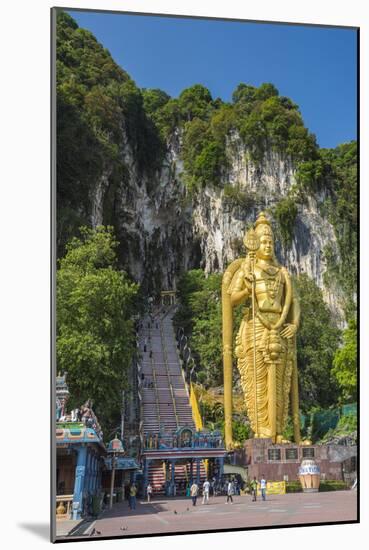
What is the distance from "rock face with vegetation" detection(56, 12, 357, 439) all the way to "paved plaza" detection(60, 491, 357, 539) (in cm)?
172

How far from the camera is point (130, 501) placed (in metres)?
13.8

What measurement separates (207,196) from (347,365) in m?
3.71

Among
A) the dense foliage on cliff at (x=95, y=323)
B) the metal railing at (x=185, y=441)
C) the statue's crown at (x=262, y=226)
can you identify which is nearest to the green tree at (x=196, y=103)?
the statue's crown at (x=262, y=226)

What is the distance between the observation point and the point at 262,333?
50.9ft

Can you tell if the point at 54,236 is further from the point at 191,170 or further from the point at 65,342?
the point at 191,170

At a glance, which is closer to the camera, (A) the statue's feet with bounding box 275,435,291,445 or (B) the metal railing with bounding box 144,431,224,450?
(B) the metal railing with bounding box 144,431,224,450

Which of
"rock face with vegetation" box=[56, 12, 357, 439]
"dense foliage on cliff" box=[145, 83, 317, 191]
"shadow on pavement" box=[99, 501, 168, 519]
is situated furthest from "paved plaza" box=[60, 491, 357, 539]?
"dense foliage on cliff" box=[145, 83, 317, 191]

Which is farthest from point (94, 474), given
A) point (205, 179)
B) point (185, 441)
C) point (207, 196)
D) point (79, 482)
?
point (205, 179)

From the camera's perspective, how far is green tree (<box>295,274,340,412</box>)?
648 inches

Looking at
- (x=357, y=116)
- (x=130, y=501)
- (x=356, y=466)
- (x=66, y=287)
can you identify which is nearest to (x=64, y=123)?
(x=66, y=287)

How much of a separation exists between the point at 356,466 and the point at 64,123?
21.1 feet

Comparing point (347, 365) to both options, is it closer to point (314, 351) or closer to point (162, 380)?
point (314, 351)

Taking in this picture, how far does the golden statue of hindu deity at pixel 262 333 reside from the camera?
15.5m

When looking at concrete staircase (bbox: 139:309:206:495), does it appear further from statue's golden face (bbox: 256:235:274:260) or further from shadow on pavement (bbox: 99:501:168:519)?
statue's golden face (bbox: 256:235:274:260)
